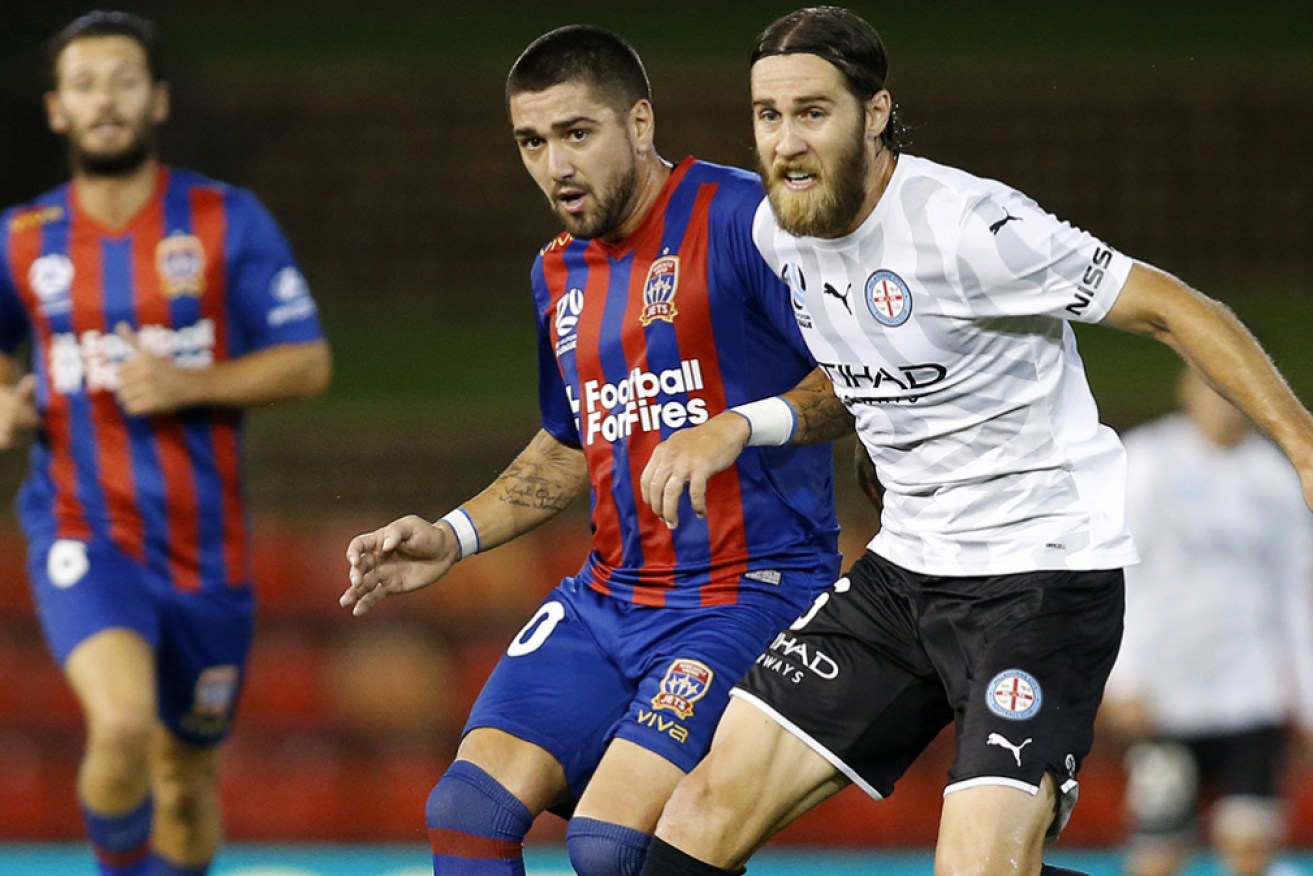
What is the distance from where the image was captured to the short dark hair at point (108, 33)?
5.64 m

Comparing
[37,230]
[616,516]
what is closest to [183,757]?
[37,230]

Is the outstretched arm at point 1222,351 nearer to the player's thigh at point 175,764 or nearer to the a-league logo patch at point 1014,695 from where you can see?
the a-league logo patch at point 1014,695

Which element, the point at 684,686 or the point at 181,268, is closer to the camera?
the point at 684,686

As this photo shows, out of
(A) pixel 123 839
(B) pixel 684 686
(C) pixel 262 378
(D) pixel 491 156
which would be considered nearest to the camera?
(B) pixel 684 686

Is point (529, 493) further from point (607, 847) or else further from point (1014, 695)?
point (1014, 695)

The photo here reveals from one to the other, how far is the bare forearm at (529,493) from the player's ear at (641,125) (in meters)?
0.83

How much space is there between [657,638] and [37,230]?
A: 2.64 m

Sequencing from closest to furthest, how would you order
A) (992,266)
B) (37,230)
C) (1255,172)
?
(992,266) → (37,230) → (1255,172)

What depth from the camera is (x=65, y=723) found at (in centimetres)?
980

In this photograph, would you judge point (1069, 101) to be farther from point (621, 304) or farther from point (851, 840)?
point (621, 304)

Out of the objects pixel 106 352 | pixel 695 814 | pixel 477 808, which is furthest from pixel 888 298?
pixel 106 352

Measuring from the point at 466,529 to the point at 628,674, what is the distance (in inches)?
21.5

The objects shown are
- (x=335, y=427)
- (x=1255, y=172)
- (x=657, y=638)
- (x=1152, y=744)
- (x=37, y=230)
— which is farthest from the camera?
(x=1255, y=172)

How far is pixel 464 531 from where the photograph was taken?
4.54m
